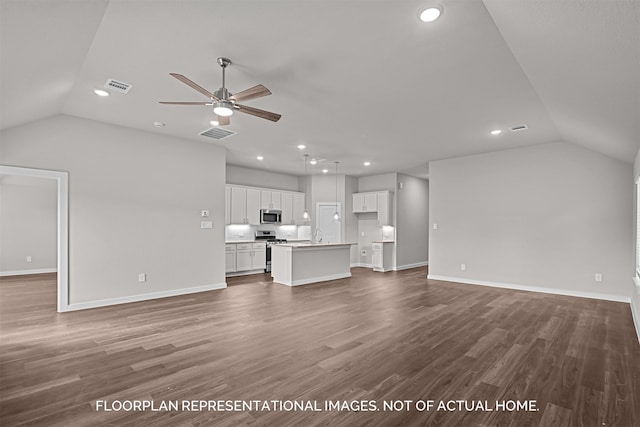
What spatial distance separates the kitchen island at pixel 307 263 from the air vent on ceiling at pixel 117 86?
13.1ft

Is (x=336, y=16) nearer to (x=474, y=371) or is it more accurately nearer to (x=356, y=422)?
(x=356, y=422)

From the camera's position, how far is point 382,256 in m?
8.77

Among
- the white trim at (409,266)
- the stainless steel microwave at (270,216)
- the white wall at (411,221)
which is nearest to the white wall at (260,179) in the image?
the stainless steel microwave at (270,216)

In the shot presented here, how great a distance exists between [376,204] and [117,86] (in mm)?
7149

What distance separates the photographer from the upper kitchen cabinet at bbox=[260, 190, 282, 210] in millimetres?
8711

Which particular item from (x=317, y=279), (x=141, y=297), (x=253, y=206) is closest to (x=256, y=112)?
(x=141, y=297)

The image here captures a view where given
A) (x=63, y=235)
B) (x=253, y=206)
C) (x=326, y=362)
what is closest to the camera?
(x=326, y=362)

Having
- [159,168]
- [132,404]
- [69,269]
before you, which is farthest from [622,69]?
[69,269]

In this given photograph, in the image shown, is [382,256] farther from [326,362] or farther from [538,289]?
[326,362]

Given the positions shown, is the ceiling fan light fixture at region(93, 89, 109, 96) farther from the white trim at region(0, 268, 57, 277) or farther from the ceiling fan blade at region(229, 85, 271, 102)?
the white trim at region(0, 268, 57, 277)

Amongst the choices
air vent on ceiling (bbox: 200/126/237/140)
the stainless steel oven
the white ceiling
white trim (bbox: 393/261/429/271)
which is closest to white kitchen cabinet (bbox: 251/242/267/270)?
the stainless steel oven

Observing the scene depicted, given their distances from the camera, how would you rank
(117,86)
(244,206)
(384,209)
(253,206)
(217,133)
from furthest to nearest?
(384,209), (253,206), (244,206), (217,133), (117,86)

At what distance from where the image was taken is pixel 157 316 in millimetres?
4422

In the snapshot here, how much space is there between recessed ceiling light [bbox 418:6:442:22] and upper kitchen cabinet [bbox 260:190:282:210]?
6.81 metres
